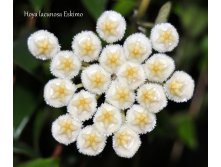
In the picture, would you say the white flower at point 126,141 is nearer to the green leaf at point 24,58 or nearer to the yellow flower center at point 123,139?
the yellow flower center at point 123,139

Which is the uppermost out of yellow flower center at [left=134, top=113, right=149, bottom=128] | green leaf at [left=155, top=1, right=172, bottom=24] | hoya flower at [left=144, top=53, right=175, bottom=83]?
green leaf at [left=155, top=1, right=172, bottom=24]

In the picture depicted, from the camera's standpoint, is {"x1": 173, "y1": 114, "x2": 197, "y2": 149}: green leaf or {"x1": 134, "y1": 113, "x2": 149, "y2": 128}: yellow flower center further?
{"x1": 173, "y1": 114, "x2": 197, "y2": 149}: green leaf

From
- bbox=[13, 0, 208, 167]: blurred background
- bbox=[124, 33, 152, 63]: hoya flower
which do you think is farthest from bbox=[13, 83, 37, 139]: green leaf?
bbox=[124, 33, 152, 63]: hoya flower

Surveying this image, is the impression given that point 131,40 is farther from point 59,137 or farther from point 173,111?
point 173,111

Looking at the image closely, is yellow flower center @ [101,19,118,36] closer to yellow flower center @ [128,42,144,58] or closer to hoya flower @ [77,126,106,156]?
yellow flower center @ [128,42,144,58]

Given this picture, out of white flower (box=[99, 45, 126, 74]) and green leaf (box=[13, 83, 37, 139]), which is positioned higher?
white flower (box=[99, 45, 126, 74])

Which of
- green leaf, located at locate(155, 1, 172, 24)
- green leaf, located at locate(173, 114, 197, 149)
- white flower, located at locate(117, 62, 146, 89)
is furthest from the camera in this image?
green leaf, located at locate(173, 114, 197, 149)

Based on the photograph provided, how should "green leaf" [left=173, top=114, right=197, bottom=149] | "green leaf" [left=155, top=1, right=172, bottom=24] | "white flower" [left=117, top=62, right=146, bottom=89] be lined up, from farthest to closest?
"green leaf" [left=173, top=114, right=197, bottom=149] → "green leaf" [left=155, top=1, right=172, bottom=24] → "white flower" [left=117, top=62, right=146, bottom=89]
